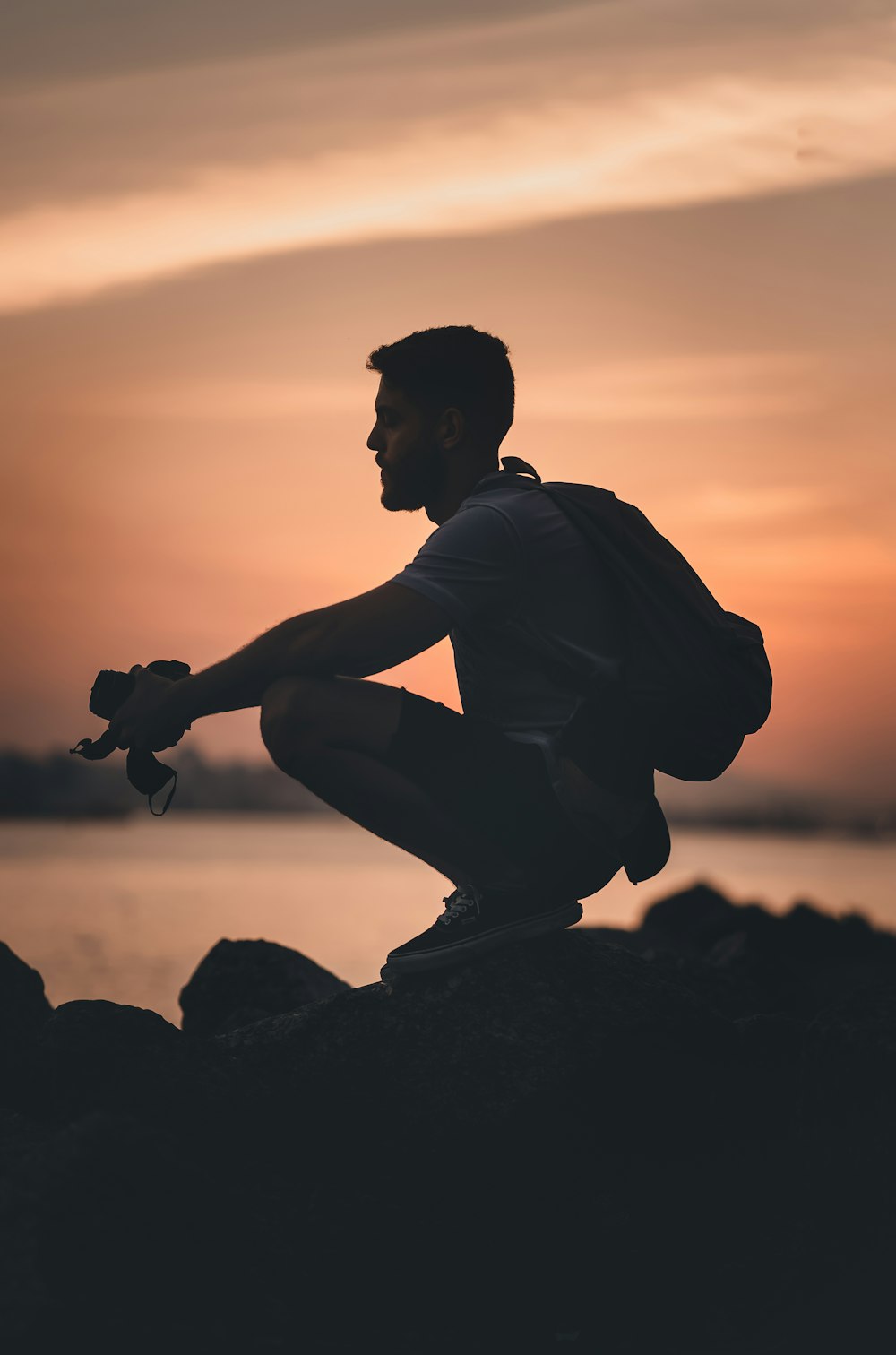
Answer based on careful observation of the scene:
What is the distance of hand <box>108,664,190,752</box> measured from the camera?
17.1ft

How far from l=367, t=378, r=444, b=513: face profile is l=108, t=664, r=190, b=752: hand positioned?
1.16 metres

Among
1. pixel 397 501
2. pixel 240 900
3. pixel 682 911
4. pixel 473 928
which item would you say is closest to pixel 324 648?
pixel 397 501

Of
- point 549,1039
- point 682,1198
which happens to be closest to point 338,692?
point 549,1039

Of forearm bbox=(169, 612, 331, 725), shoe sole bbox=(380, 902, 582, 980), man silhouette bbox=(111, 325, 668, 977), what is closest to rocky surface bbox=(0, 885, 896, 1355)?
shoe sole bbox=(380, 902, 582, 980)

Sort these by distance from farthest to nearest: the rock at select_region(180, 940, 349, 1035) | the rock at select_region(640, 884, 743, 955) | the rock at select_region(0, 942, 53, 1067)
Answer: the rock at select_region(640, 884, 743, 955) → the rock at select_region(180, 940, 349, 1035) → the rock at select_region(0, 942, 53, 1067)

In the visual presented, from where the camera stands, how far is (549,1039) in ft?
18.1

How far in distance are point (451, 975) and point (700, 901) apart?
12417 mm

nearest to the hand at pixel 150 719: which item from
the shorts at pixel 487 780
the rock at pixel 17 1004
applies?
the shorts at pixel 487 780

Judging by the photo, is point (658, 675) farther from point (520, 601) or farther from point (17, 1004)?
point (17, 1004)

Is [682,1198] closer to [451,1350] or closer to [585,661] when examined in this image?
[451,1350]

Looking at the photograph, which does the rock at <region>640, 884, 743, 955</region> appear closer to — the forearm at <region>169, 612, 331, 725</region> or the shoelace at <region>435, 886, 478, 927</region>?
the shoelace at <region>435, 886, 478, 927</region>

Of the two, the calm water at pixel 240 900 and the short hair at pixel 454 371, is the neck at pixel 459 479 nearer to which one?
the short hair at pixel 454 371

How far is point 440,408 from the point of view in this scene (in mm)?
5559

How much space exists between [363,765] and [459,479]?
3.91ft
